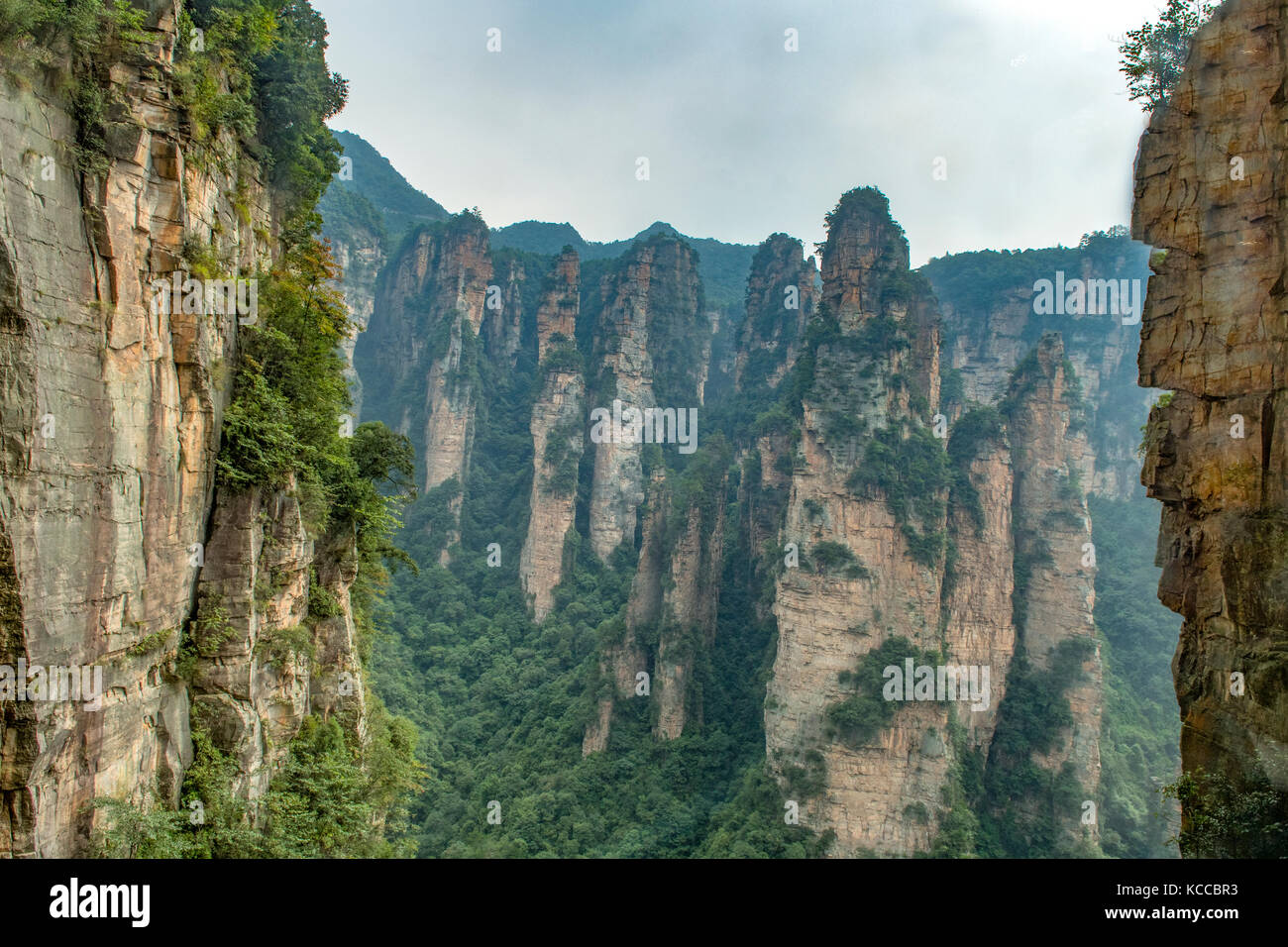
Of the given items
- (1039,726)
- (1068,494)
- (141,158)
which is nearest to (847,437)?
(1068,494)

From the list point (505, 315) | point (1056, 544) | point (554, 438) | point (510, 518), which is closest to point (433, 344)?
point (505, 315)

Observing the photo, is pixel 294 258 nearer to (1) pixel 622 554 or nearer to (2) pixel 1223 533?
(2) pixel 1223 533

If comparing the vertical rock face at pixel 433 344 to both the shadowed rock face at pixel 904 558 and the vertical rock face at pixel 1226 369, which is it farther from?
the vertical rock face at pixel 1226 369

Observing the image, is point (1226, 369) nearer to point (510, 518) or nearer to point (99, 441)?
point (99, 441)

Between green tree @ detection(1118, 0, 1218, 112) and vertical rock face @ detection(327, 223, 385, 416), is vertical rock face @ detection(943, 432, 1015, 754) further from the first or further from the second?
vertical rock face @ detection(327, 223, 385, 416)
